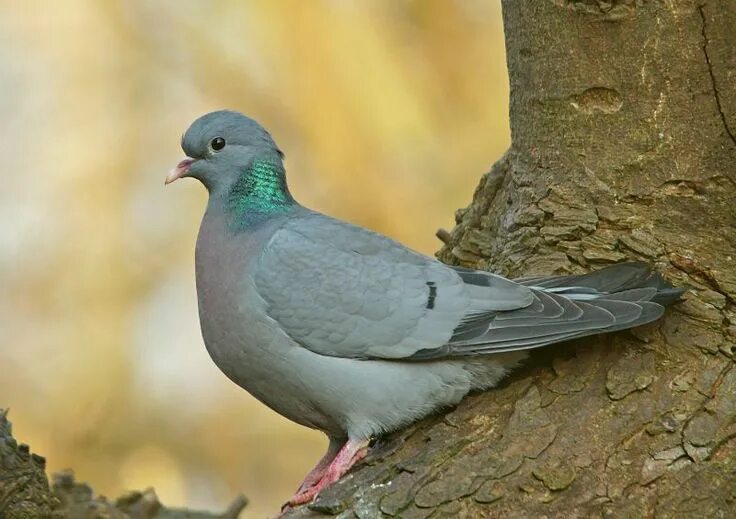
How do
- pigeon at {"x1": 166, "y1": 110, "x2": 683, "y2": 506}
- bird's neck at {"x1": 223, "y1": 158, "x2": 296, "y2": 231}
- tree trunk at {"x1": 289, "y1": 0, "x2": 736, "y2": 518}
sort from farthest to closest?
bird's neck at {"x1": 223, "y1": 158, "x2": 296, "y2": 231} → pigeon at {"x1": 166, "y1": 110, "x2": 683, "y2": 506} → tree trunk at {"x1": 289, "y1": 0, "x2": 736, "y2": 518}

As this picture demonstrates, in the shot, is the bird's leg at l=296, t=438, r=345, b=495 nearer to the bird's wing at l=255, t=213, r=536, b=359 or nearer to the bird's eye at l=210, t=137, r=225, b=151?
the bird's wing at l=255, t=213, r=536, b=359

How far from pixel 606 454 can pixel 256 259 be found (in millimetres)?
1729

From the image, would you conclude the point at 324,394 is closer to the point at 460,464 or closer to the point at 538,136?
the point at 460,464

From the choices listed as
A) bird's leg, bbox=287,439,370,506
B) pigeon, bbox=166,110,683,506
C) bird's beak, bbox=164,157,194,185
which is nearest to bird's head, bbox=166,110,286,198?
bird's beak, bbox=164,157,194,185

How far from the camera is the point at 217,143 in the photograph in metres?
5.61

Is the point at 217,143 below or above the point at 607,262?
above

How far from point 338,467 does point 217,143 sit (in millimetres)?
1639

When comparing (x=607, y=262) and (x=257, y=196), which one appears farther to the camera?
(x=257, y=196)

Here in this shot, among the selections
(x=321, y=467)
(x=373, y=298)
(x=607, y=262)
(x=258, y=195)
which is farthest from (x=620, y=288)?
(x=258, y=195)

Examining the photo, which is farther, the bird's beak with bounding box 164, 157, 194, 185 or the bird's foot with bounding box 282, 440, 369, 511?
the bird's beak with bounding box 164, 157, 194, 185

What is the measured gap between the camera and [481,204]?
19.6ft

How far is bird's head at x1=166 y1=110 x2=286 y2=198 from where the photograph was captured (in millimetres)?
5570

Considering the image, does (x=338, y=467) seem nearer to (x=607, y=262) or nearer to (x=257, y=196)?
(x=257, y=196)

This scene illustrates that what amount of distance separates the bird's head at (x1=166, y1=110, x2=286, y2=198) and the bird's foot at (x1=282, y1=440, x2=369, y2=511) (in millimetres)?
1319
